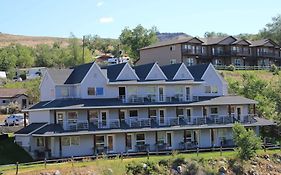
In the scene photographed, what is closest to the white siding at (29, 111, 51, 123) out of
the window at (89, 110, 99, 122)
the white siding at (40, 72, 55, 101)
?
the white siding at (40, 72, 55, 101)

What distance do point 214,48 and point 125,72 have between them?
154 feet

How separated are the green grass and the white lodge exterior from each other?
759 mm

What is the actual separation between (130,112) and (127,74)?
4751 mm

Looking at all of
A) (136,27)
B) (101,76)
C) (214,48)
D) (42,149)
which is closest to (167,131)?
(101,76)

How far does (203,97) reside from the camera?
6706 cm

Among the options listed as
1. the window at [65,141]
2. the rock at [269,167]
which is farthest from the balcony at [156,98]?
the rock at [269,167]

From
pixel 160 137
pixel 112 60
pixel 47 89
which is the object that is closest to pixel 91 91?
pixel 47 89

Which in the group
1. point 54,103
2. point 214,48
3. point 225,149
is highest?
point 214,48

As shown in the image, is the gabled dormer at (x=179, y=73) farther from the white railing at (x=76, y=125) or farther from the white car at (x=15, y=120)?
the white car at (x=15, y=120)

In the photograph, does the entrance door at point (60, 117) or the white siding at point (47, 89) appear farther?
the white siding at point (47, 89)

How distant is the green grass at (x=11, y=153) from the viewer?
176 ft

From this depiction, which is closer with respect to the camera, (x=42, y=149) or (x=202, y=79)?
(x=42, y=149)

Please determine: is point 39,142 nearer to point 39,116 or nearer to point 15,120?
point 39,116

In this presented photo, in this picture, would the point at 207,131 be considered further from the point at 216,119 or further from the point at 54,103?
the point at 54,103
